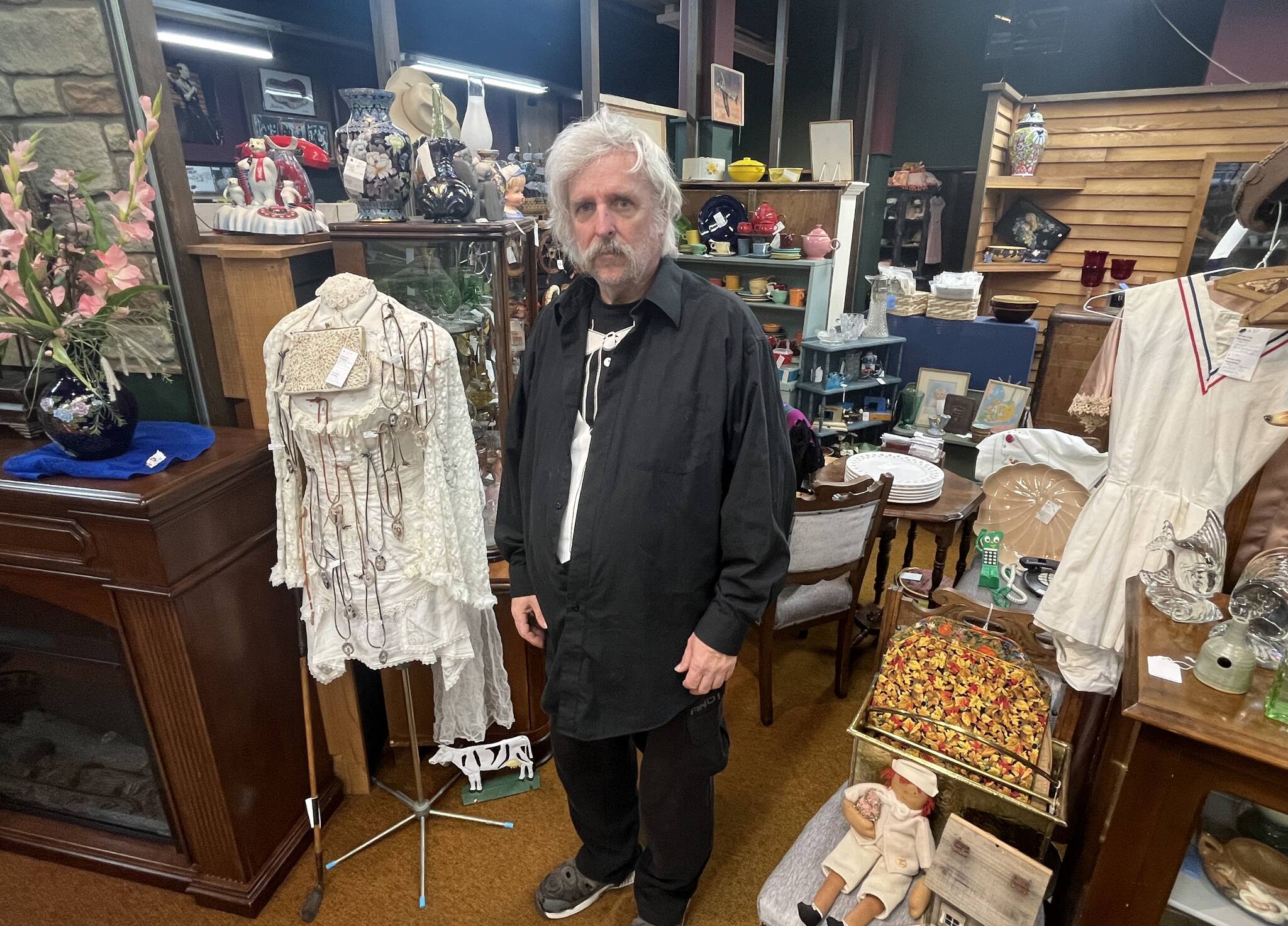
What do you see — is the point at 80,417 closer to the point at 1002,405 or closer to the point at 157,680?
the point at 157,680

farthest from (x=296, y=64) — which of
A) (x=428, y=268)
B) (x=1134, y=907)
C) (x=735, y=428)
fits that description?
(x=1134, y=907)

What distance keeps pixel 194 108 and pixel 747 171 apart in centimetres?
486

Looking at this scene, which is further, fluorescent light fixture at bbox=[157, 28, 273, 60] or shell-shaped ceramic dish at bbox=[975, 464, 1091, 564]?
fluorescent light fixture at bbox=[157, 28, 273, 60]

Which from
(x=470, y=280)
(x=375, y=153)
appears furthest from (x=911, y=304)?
(x=375, y=153)

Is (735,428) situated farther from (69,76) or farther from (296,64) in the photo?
(296,64)

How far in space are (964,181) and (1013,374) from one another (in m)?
4.24

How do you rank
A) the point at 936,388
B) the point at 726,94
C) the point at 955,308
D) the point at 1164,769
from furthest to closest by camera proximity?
the point at 726,94, the point at 936,388, the point at 955,308, the point at 1164,769

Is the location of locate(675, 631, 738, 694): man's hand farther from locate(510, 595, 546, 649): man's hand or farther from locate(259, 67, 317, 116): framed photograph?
locate(259, 67, 317, 116): framed photograph

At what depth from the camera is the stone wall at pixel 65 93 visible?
1.64m

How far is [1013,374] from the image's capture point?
3.85 m

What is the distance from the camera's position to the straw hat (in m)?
1.84

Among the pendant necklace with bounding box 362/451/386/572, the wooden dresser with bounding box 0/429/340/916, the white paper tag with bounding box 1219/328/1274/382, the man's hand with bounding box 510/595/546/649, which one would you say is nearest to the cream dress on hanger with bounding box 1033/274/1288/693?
the white paper tag with bounding box 1219/328/1274/382

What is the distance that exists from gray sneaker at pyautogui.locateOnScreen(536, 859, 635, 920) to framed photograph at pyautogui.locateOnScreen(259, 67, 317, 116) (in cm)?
696

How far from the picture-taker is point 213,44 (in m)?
5.70
